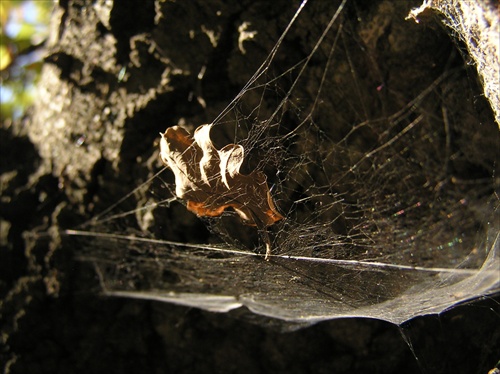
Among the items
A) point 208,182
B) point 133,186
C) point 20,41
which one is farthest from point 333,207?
point 20,41

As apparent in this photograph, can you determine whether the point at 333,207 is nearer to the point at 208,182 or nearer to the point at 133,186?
the point at 208,182

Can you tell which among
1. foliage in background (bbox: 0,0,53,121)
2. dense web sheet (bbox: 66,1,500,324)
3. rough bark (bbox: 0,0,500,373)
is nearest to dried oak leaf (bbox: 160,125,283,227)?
dense web sheet (bbox: 66,1,500,324)

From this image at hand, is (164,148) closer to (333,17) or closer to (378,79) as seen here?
(333,17)

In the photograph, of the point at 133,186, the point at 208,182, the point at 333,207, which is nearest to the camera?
the point at 208,182

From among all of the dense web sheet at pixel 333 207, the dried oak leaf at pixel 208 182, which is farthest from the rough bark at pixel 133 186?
the dried oak leaf at pixel 208 182

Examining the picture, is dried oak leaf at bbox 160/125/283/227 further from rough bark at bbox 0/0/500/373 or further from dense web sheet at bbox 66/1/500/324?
rough bark at bbox 0/0/500/373

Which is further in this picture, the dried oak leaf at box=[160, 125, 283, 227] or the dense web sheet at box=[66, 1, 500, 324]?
the dense web sheet at box=[66, 1, 500, 324]

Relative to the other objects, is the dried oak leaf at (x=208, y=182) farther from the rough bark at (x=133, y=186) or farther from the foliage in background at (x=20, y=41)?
the foliage in background at (x=20, y=41)

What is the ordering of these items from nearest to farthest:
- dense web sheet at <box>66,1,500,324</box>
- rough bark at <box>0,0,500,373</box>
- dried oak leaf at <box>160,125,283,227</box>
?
dried oak leaf at <box>160,125,283,227</box>
dense web sheet at <box>66,1,500,324</box>
rough bark at <box>0,0,500,373</box>
